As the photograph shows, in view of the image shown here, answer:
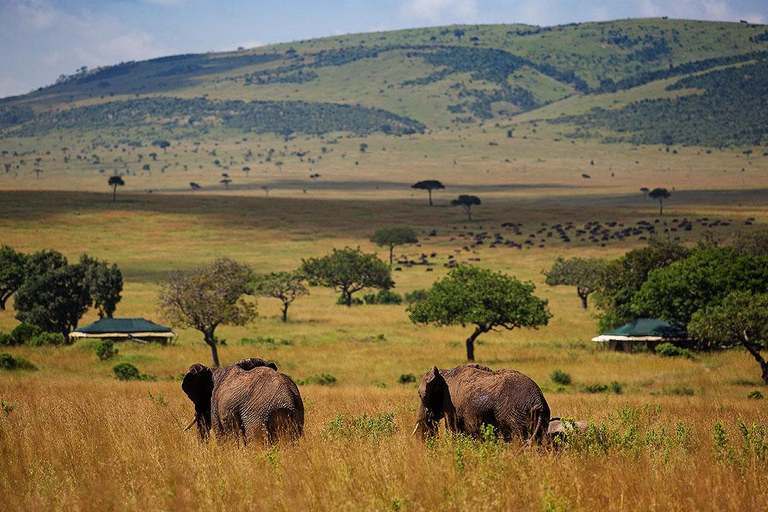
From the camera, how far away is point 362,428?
41.3 ft

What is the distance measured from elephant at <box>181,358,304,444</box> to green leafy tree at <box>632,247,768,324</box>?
4254 cm

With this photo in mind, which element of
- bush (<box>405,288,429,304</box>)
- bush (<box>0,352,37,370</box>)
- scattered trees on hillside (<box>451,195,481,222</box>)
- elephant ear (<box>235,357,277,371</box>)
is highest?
elephant ear (<box>235,357,277,371</box>)

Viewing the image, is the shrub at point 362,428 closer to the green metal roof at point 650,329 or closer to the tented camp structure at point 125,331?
the tented camp structure at point 125,331

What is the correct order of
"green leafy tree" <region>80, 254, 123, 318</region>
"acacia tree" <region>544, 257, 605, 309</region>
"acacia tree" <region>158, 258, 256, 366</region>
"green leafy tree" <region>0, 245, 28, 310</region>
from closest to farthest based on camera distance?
1. "acacia tree" <region>158, 258, 256, 366</region>
2. "green leafy tree" <region>80, 254, 123, 318</region>
3. "green leafy tree" <region>0, 245, 28, 310</region>
4. "acacia tree" <region>544, 257, 605, 309</region>

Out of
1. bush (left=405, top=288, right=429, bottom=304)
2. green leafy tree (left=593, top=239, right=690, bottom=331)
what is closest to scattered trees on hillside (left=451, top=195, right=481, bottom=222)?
bush (left=405, top=288, right=429, bottom=304)

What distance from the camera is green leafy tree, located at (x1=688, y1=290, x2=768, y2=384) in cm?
4109

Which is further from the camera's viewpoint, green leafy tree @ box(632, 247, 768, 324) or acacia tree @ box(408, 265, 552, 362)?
acacia tree @ box(408, 265, 552, 362)

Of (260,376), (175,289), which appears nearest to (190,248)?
(175,289)

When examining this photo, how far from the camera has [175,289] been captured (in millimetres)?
50312

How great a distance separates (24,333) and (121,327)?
5604mm

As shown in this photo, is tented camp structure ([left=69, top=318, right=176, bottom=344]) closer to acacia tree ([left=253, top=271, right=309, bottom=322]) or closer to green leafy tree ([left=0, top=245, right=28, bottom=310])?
acacia tree ([left=253, top=271, right=309, bottom=322])

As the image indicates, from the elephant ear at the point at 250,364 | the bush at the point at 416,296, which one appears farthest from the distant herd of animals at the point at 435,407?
the bush at the point at 416,296

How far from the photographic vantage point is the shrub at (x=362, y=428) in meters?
12.0

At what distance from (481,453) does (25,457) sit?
16.1ft
